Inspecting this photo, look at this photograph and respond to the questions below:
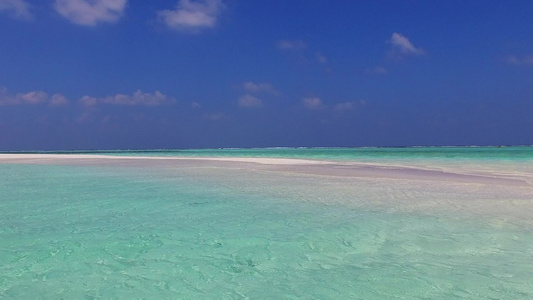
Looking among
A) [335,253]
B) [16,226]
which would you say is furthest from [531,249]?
[16,226]

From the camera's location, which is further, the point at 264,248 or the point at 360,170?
the point at 360,170

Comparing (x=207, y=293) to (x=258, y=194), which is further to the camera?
(x=258, y=194)

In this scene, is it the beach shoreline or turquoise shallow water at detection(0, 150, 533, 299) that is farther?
the beach shoreline

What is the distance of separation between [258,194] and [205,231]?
12.3 ft

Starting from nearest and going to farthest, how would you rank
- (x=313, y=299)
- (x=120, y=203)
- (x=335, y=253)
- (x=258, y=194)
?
(x=313, y=299), (x=335, y=253), (x=120, y=203), (x=258, y=194)

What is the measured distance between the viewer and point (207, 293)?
3318 mm

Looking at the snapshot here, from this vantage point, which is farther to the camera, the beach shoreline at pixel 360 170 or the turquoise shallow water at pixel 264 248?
the beach shoreline at pixel 360 170

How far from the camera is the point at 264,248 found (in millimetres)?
4637

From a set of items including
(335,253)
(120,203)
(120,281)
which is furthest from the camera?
(120,203)

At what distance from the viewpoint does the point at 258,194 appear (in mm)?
9188

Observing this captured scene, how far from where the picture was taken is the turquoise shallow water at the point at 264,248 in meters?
3.39

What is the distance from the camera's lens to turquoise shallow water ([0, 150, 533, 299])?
11.1ft

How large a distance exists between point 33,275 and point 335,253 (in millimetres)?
3017

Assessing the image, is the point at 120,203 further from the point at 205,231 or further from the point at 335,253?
the point at 335,253
